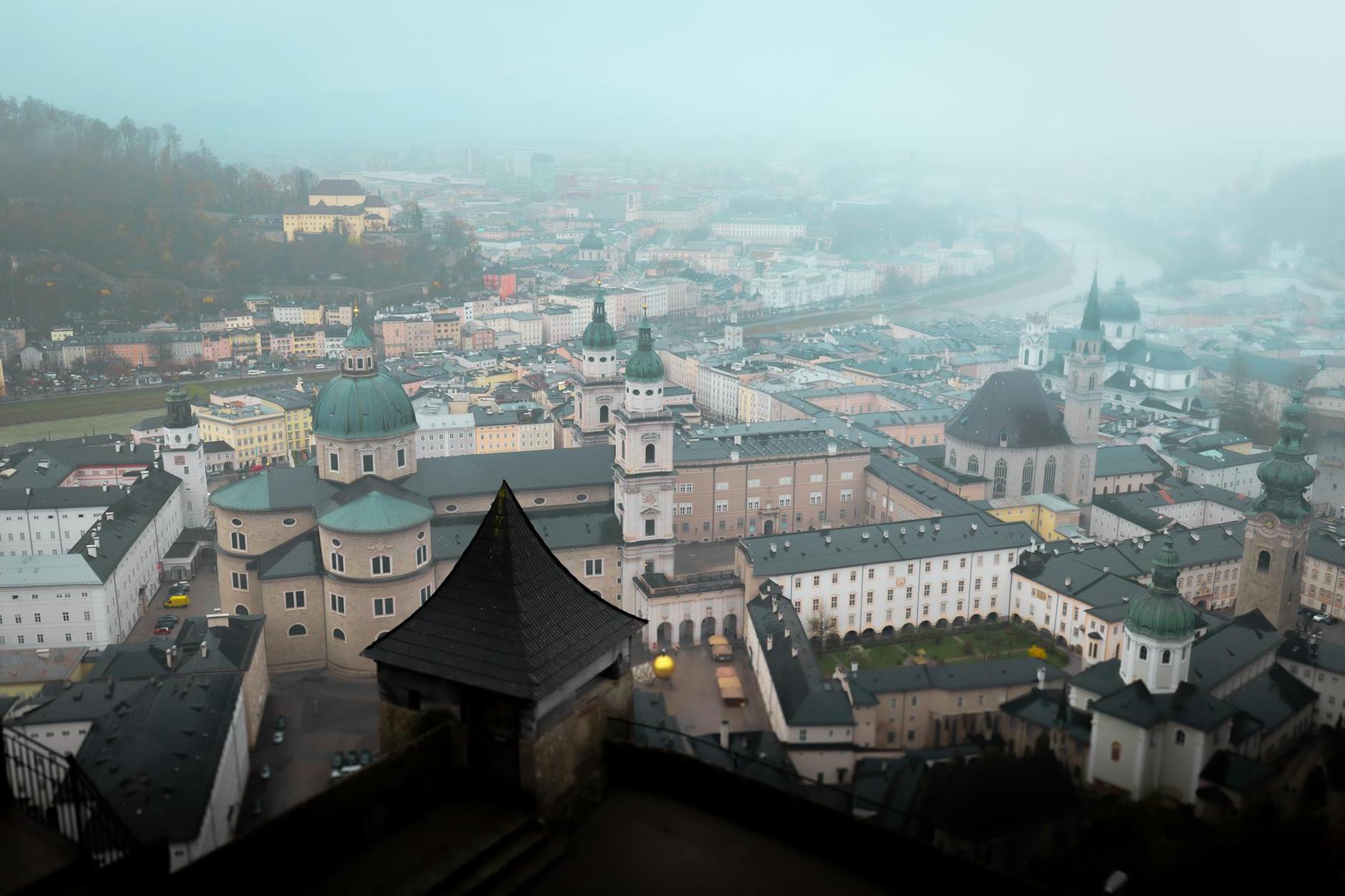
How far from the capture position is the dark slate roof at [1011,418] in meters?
37.9

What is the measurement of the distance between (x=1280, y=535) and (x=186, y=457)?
30.5 m

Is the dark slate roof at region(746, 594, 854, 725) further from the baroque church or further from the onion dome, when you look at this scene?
the onion dome

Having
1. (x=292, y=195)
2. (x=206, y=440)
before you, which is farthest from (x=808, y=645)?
(x=292, y=195)

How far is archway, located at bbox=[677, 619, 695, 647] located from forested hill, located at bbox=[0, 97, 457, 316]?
56.3 metres

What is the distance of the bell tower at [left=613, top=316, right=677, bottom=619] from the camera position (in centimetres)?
2750

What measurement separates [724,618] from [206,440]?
2563cm

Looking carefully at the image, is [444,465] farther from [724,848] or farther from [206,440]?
[724,848]

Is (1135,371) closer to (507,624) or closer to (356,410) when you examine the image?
(356,410)

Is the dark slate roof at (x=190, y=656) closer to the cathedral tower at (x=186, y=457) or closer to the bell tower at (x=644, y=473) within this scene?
the bell tower at (x=644, y=473)

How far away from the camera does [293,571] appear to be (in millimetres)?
25891

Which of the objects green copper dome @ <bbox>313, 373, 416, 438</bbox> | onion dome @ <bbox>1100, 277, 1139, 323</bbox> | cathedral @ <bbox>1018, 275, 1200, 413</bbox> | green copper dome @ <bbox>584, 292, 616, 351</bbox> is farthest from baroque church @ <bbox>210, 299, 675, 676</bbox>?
onion dome @ <bbox>1100, 277, 1139, 323</bbox>

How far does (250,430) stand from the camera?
4406 centimetres

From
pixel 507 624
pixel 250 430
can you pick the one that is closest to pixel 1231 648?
pixel 507 624

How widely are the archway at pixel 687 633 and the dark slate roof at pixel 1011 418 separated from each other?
14777 mm
